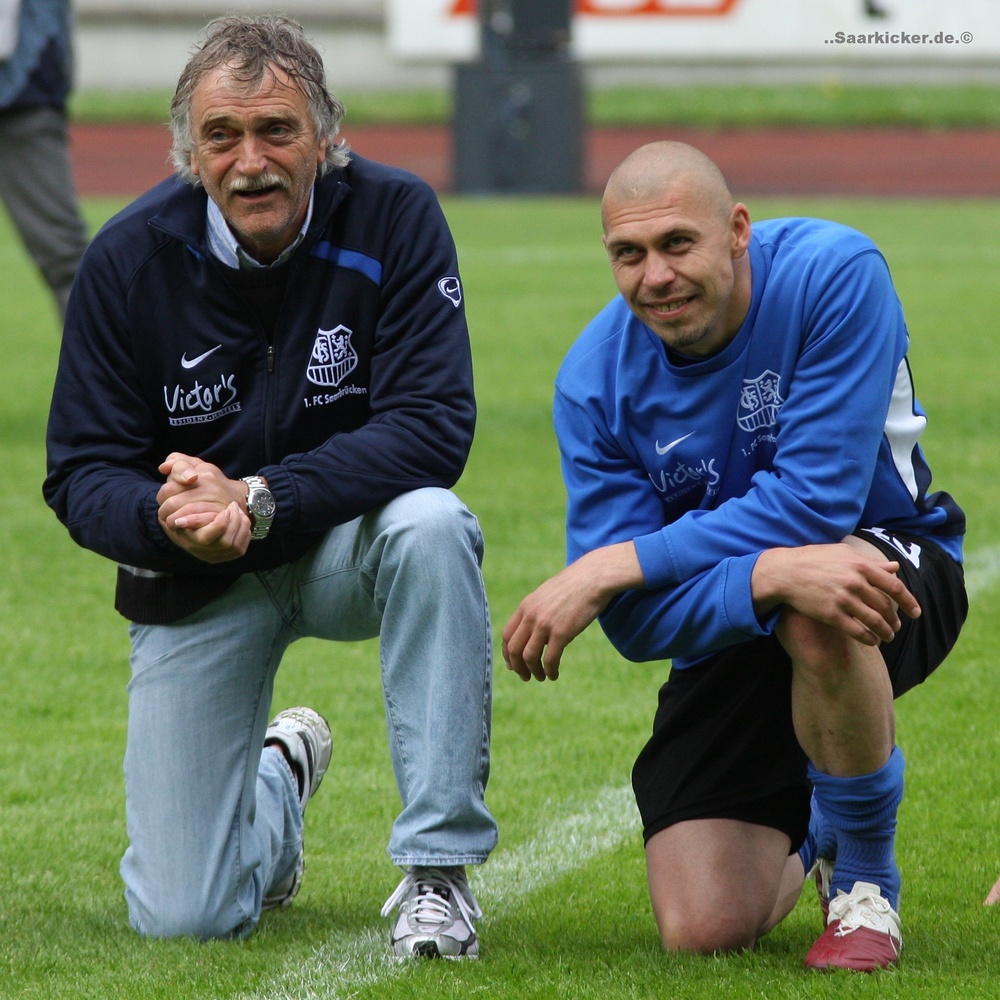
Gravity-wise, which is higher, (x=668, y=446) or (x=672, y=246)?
(x=672, y=246)

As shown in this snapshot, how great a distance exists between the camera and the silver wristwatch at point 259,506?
320 centimetres

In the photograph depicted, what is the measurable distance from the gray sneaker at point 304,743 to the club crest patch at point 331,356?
760mm

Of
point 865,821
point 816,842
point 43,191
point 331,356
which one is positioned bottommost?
point 816,842

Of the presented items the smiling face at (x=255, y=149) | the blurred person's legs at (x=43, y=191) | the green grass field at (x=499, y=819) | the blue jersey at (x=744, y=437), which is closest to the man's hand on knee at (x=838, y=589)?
the blue jersey at (x=744, y=437)

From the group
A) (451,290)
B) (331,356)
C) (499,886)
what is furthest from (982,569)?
(331,356)

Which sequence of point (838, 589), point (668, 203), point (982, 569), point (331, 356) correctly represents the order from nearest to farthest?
point (838, 589)
point (668, 203)
point (331, 356)
point (982, 569)

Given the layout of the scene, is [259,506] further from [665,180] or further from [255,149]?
[665,180]

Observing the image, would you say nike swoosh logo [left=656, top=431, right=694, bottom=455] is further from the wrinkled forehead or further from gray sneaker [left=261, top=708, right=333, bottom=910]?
gray sneaker [left=261, top=708, right=333, bottom=910]

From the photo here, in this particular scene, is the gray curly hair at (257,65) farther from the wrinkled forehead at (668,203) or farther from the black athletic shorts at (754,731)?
the black athletic shorts at (754,731)

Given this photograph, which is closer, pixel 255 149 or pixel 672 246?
pixel 672 246

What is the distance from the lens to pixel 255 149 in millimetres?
3268

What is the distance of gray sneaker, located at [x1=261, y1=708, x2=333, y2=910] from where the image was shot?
3764 millimetres

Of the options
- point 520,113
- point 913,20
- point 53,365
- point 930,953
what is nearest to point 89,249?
point 930,953

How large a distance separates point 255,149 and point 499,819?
1.54 metres
